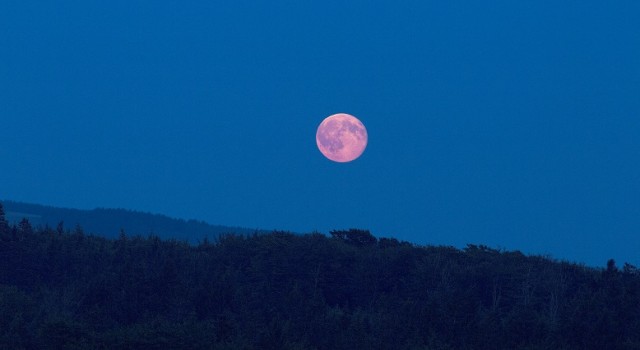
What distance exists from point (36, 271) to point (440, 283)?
68.3 ft

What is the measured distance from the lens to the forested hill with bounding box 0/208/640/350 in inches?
1230

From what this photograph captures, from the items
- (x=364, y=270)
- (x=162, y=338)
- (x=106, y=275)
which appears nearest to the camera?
(x=162, y=338)

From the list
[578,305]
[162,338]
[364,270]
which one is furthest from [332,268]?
[162,338]

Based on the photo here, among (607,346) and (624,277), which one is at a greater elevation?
(624,277)

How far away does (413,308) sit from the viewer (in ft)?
114

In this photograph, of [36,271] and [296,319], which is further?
[36,271]

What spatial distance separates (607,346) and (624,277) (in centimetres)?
1105

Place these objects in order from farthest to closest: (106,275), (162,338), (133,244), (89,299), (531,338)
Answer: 1. (133,244)
2. (106,275)
3. (89,299)
4. (531,338)
5. (162,338)

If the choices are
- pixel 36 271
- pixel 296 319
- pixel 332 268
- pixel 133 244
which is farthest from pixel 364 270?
pixel 36 271

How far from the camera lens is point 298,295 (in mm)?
38656

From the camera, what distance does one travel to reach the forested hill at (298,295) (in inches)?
1230

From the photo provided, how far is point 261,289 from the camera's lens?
4312cm

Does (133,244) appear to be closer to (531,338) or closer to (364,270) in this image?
(364,270)

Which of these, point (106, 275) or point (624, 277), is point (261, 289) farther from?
point (624, 277)
